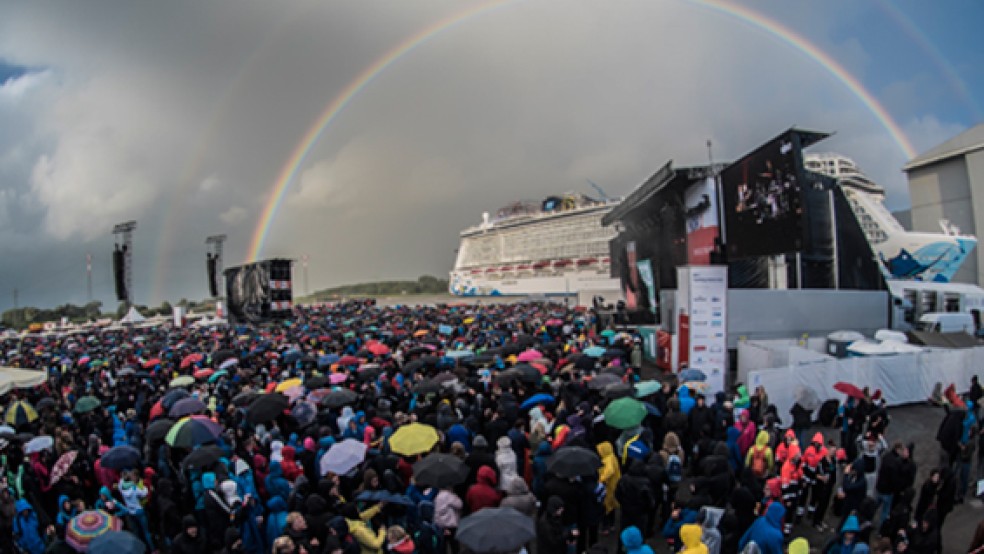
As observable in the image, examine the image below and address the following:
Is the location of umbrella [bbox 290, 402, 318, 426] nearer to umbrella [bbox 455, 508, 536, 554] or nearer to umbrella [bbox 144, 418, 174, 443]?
umbrella [bbox 144, 418, 174, 443]

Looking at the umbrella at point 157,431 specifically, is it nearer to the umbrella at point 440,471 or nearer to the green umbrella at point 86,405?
the green umbrella at point 86,405

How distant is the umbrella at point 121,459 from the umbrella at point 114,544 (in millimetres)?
2447

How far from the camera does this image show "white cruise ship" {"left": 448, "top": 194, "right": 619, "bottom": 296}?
208ft

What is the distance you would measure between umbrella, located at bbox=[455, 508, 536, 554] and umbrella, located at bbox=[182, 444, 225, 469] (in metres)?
3.08

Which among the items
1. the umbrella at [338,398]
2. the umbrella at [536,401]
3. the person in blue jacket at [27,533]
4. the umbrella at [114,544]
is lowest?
the person in blue jacket at [27,533]

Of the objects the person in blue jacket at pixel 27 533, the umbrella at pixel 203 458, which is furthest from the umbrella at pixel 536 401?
the person in blue jacket at pixel 27 533

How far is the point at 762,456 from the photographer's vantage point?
5.68m

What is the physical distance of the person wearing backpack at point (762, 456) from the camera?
18.5 feet

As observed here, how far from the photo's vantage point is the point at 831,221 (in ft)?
61.3

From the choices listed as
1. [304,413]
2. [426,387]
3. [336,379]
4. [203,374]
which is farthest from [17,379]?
[426,387]

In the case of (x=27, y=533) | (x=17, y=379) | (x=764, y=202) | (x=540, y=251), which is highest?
(x=540, y=251)

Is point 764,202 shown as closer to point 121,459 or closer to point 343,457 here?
point 343,457

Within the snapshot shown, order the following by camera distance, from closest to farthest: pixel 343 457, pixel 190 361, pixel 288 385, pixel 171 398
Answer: pixel 343 457 < pixel 171 398 < pixel 288 385 < pixel 190 361

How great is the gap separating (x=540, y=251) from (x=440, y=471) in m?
65.7
